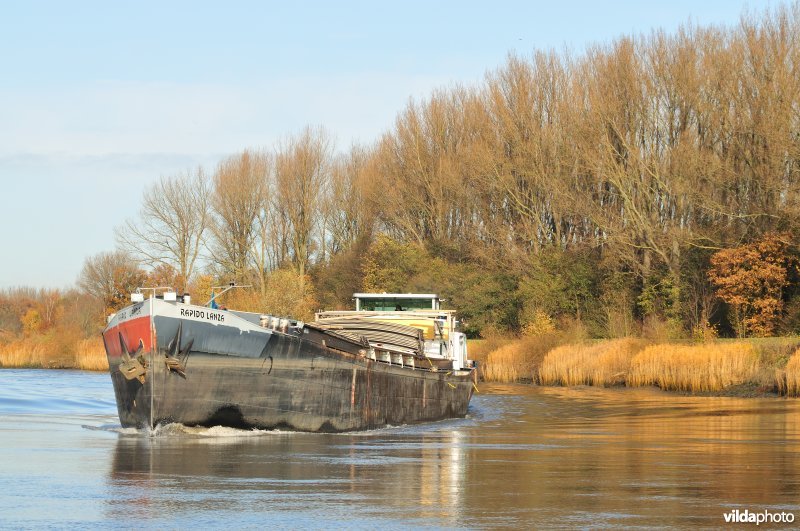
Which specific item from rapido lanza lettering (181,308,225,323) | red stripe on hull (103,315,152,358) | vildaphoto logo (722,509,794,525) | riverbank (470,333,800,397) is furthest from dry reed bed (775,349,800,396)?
vildaphoto logo (722,509,794,525)

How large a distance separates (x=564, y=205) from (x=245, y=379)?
40362mm

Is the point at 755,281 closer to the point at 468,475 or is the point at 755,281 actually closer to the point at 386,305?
the point at 386,305

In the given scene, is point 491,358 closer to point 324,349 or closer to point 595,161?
point 595,161

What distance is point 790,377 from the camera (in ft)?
118

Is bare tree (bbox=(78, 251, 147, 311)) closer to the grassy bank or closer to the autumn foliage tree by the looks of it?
the grassy bank

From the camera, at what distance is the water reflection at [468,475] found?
42.7 ft

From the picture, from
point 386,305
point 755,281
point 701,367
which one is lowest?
point 701,367

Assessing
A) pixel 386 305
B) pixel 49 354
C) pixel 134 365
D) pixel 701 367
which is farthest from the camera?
pixel 49 354

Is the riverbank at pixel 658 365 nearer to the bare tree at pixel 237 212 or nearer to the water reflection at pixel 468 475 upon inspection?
the water reflection at pixel 468 475

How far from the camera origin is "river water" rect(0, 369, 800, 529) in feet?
42.3

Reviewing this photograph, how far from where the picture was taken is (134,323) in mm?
22828

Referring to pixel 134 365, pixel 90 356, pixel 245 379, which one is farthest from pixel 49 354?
pixel 245 379

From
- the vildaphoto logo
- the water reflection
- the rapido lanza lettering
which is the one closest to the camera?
the vildaphoto logo

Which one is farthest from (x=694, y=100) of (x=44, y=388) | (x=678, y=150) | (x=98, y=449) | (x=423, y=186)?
(x=98, y=449)
